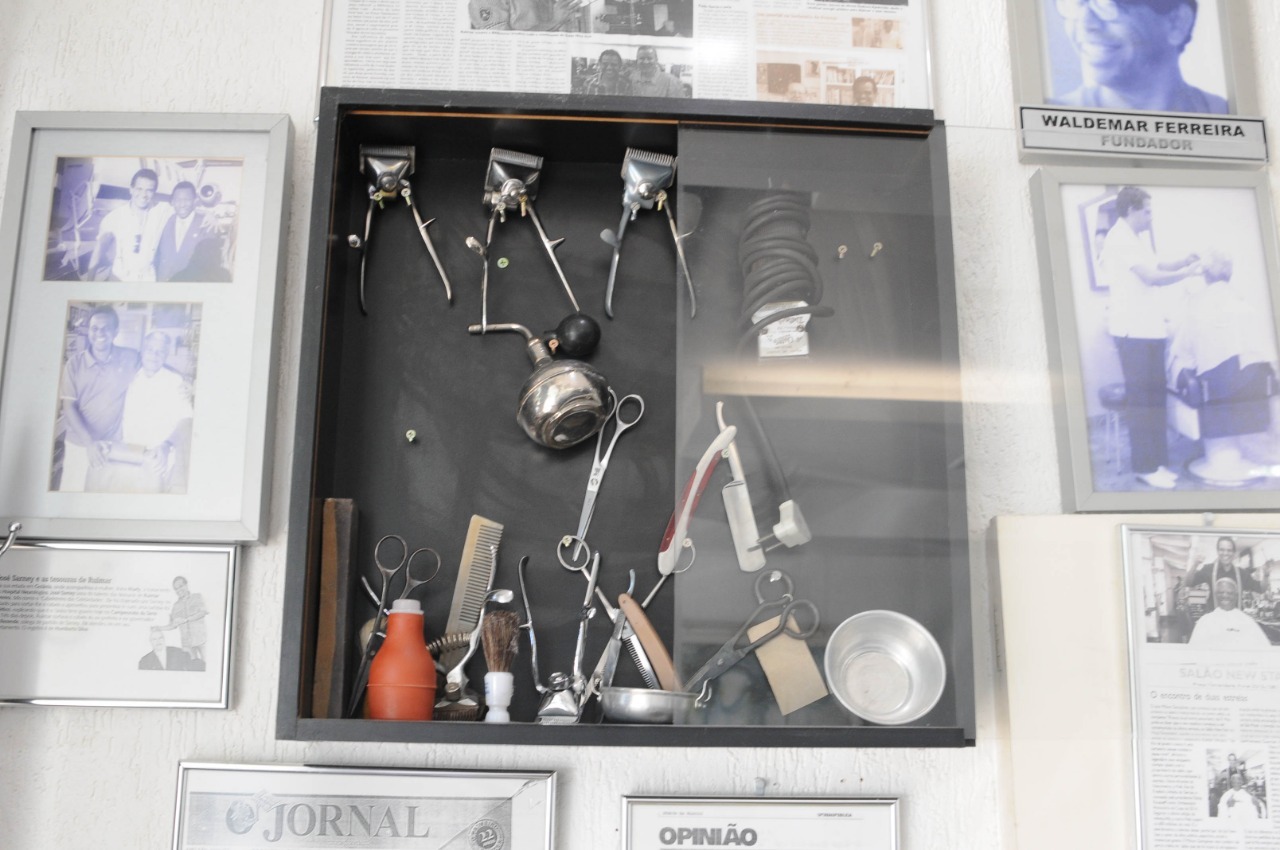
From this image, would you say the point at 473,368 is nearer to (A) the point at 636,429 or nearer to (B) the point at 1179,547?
(A) the point at 636,429

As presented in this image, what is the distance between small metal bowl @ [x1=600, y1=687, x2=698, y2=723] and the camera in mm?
1071

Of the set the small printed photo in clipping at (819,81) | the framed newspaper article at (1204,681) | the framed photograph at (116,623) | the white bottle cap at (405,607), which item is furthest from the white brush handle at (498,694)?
the small printed photo in clipping at (819,81)

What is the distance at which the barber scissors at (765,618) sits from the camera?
1.09m

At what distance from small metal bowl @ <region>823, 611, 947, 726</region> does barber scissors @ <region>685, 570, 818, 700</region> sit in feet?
0.11

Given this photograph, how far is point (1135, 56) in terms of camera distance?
1433 mm

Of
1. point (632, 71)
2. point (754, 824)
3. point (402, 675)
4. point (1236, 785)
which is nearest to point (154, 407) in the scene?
point (402, 675)

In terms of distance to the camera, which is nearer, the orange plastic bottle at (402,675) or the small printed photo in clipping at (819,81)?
the orange plastic bottle at (402,675)

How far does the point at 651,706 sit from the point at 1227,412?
0.80 metres

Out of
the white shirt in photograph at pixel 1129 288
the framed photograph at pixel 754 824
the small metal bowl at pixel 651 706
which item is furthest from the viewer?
the white shirt in photograph at pixel 1129 288

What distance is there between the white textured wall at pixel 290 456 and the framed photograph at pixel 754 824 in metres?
0.03

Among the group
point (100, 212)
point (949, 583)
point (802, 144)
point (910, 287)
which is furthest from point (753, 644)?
point (100, 212)

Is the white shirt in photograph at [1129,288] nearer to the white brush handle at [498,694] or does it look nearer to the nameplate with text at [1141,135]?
the nameplate with text at [1141,135]

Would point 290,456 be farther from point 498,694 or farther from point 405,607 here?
point 498,694

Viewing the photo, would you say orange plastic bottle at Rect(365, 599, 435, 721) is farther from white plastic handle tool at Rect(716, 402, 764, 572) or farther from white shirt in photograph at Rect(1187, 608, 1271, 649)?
white shirt in photograph at Rect(1187, 608, 1271, 649)
